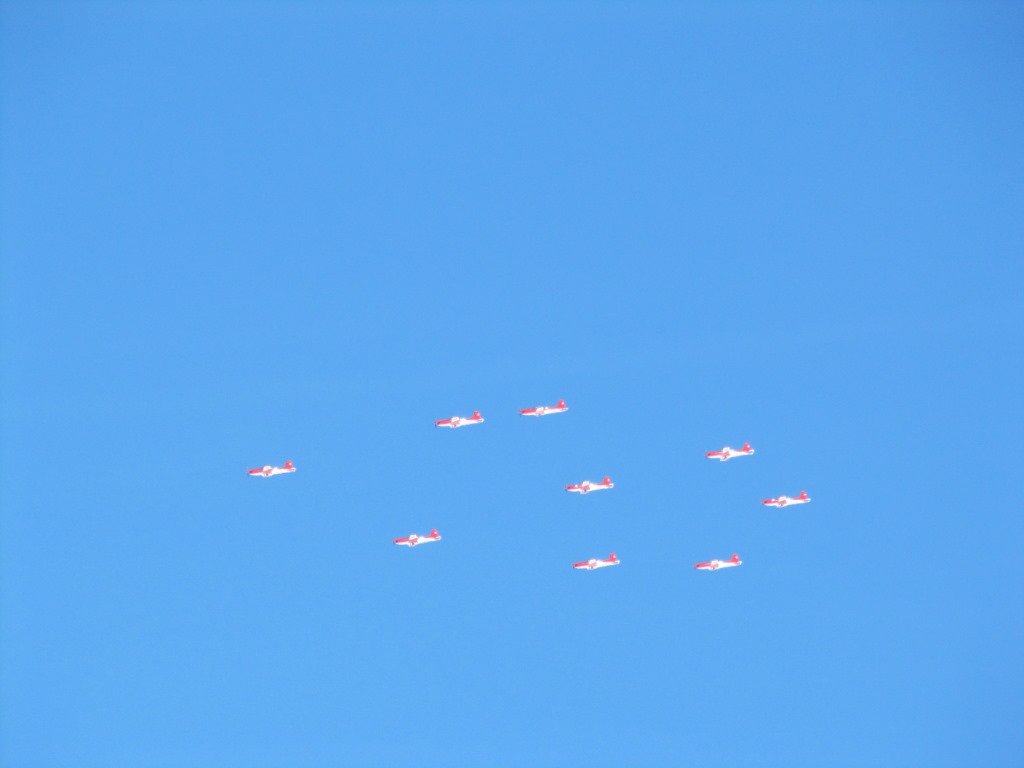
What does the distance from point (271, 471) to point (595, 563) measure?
495 inches

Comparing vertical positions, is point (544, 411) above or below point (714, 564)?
above

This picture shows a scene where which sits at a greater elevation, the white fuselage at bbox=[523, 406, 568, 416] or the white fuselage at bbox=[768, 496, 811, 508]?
the white fuselage at bbox=[523, 406, 568, 416]

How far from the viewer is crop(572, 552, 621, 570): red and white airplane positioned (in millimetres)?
69125

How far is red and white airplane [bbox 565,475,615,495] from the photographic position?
6875 centimetres

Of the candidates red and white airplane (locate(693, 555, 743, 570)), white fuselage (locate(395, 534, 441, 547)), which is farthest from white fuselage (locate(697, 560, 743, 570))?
white fuselage (locate(395, 534, 441, 547))

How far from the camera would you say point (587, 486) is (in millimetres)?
68812

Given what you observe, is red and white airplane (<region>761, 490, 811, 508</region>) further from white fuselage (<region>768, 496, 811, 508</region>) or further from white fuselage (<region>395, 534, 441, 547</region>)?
white fuselage (<region>395, 534, 441, 547</region>)

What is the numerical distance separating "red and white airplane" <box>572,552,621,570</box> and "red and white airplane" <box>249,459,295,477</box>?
11.3 m

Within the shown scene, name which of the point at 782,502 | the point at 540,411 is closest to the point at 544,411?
the point at 540,411

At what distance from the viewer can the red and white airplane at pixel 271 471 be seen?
69.2 meters

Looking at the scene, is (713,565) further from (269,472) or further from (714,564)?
(269,472)

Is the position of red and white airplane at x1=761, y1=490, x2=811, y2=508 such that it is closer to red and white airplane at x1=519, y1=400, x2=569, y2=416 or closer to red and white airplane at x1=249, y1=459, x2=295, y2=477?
red and white airplane at x1=519, y1=400, x2=569, y2=416

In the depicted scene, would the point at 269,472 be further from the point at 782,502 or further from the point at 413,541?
the point at 782,502

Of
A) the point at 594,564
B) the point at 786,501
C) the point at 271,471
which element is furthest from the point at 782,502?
the point at 271,471
